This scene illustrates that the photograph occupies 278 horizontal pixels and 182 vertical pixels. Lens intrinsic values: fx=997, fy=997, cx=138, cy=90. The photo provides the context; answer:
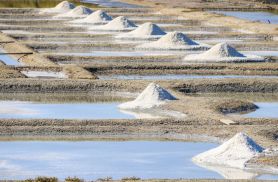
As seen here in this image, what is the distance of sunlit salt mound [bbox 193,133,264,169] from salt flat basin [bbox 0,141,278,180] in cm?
19

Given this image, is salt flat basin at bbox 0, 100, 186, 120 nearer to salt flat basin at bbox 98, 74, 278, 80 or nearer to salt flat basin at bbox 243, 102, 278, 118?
salt flat basin at bbox 243, 102, 278, 118

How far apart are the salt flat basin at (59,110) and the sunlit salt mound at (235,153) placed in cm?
308

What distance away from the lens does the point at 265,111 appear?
1437 centimetres

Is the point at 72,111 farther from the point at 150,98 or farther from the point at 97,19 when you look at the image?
the point at 97,19

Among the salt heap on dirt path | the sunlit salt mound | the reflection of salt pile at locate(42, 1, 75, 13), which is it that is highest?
the reflection of salt pile at locate(42, 1, 75, 13)

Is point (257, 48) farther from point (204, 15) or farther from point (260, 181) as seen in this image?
point (260, 181)

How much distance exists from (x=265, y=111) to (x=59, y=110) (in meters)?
2.96

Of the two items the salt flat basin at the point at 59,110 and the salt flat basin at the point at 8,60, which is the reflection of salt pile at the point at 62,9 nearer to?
the salt flat basin at the point at 8,60

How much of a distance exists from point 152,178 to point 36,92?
6722 mm

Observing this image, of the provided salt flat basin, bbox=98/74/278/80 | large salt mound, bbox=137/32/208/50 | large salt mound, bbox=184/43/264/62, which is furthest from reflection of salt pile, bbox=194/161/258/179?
large salt mound, bbox=137/32/208/50

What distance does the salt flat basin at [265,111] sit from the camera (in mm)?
13891

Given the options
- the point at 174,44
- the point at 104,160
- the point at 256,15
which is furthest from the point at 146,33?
the point at 104,160

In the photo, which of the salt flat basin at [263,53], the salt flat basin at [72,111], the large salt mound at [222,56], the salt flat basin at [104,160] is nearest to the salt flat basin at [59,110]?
the salt flat basin at [72,111]

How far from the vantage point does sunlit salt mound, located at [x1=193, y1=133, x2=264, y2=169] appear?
10.4m
